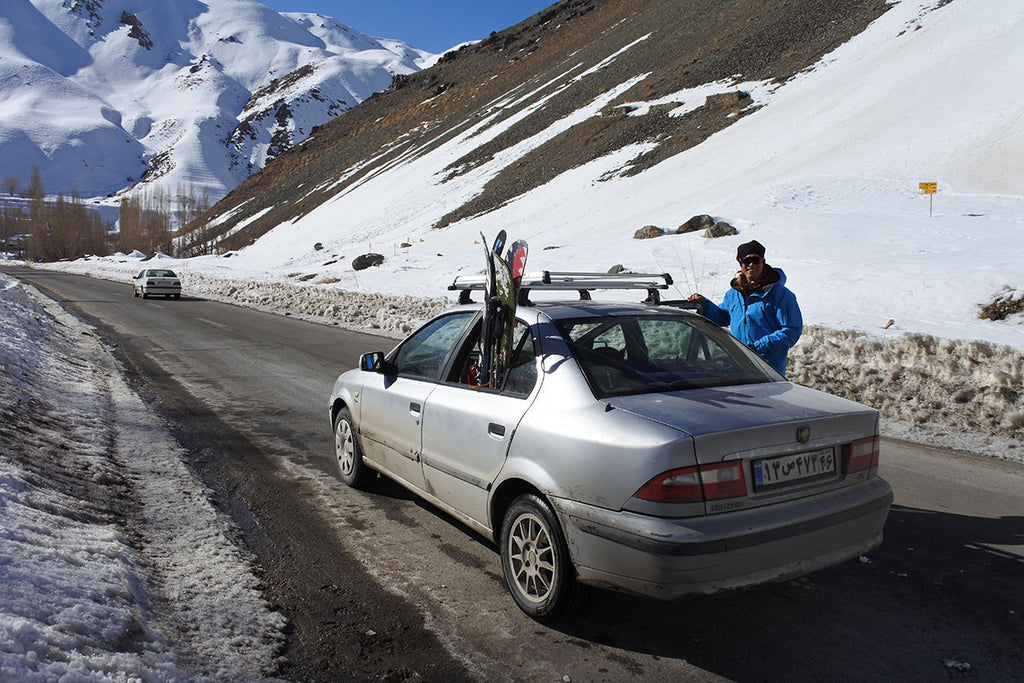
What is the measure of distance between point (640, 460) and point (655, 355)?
0.94 metres

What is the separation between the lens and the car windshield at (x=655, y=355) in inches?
138

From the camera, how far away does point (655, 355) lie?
147 inches

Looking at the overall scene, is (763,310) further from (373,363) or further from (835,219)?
(835,219)

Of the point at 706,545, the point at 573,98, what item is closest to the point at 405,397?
the point at 706,545

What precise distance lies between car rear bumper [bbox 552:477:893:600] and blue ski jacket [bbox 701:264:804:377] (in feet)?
5.10

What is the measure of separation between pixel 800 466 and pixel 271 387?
24.8 ft

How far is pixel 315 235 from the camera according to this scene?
50906mm

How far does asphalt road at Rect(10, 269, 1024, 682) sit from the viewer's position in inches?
119

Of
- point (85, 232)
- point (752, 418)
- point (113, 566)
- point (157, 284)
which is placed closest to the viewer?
point (752, 418)

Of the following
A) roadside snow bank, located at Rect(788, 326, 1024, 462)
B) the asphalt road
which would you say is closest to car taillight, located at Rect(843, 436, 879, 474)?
the asphalt road

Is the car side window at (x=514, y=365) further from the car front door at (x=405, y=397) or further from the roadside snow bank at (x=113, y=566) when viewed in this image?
the roadside snow bank at (x=113, y=566)

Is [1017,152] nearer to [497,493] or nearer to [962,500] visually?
[962,500]

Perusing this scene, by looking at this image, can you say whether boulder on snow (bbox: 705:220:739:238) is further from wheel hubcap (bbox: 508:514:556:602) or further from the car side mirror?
wheel hubcap (bbox: 508:514:556:602)

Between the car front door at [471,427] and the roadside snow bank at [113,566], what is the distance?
3.60 ft
